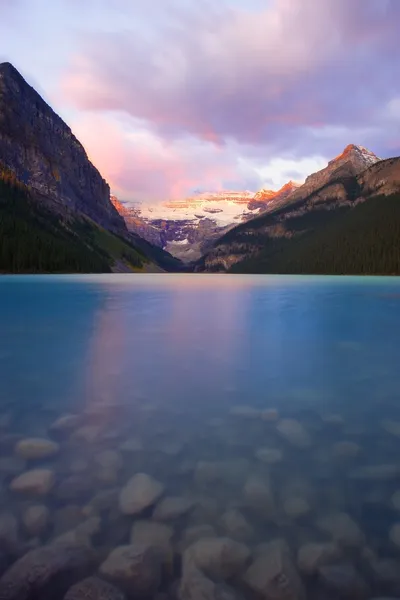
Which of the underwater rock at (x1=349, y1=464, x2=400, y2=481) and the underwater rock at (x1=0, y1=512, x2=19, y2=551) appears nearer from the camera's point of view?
the underwater rock at (x1=0, y1=512, x2=19, y2=551)

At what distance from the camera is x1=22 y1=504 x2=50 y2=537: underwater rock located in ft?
25.0

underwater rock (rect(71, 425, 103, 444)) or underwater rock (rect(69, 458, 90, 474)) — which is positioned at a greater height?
underwater rock (rect(69, 458, 90, 474))

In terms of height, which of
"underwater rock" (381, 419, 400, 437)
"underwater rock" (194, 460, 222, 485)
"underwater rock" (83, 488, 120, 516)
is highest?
"underwater rock" (83, 488, 120, 516)

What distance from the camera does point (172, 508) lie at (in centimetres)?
844

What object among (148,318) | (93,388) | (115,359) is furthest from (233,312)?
(93,388)

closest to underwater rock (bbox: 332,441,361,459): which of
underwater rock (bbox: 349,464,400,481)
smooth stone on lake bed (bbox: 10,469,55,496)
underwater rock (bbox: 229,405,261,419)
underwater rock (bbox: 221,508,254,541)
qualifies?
underwater rock (bbox: 349,464,400,481)

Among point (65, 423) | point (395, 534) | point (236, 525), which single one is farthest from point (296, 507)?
point (65, 423)

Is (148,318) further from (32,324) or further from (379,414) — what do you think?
(379,414)

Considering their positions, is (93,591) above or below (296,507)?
above

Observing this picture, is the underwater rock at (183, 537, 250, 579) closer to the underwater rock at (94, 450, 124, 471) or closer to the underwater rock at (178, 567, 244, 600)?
the underwater rock at (178, 567, 244, 600)

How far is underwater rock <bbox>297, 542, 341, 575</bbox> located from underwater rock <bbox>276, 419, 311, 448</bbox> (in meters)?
4.36

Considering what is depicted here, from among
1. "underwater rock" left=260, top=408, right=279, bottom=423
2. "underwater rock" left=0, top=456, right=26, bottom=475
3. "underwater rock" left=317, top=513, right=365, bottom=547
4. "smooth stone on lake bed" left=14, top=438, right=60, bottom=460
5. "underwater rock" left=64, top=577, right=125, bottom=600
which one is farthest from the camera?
"underwater rock" left=260, top=408, right=279, bottom=423

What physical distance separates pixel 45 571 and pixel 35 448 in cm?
490

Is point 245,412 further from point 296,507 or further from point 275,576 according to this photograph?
point 275,576
